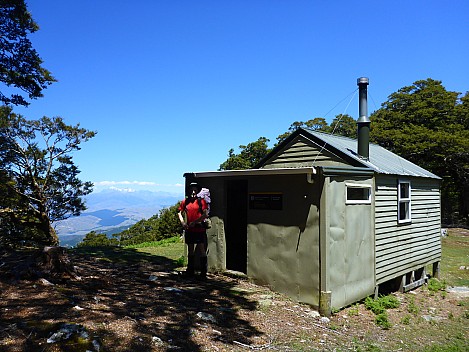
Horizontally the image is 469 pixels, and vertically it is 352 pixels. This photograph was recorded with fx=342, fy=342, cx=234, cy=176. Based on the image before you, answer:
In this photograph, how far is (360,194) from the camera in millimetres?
8469

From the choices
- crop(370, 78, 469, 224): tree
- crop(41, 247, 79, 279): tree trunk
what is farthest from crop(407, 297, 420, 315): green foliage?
crop(370, 78, 469, 224): tree

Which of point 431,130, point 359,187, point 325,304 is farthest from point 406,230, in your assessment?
point 431,130

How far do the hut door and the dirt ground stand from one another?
2.52ft

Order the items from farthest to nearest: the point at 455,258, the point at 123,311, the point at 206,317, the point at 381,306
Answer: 1. the point at 455,258
2. the point at 381,306
3. the point at 206,317
4. the point at 123,311

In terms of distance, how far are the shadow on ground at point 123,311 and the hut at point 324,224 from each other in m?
1.12

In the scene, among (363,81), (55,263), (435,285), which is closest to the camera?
(55,263)

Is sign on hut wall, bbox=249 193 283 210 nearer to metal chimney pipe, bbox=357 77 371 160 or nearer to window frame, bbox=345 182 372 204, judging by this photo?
window frame, bbox=345 182 372 204

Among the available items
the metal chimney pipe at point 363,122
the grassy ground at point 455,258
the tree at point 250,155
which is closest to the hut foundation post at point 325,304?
the metal chimney pipe at point 363,122

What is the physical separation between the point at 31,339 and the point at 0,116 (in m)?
17.3

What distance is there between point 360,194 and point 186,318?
515 cm

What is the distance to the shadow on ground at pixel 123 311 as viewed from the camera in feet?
14.4

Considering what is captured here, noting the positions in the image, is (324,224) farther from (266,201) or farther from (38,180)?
(38,180)

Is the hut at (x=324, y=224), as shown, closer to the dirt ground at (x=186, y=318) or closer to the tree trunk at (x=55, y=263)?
the dirt ground at (x=186, y=318)

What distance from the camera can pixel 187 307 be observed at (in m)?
6.33
